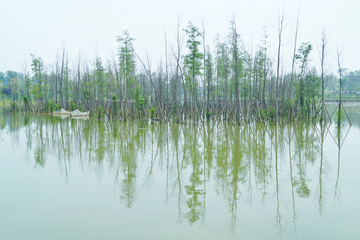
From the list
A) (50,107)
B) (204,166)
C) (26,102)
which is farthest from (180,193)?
(26,102)

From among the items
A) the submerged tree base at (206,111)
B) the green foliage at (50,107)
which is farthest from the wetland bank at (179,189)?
the green foliage at (50,107)

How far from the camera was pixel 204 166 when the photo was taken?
6.74m

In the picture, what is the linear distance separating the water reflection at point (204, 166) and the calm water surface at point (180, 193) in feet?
0.07

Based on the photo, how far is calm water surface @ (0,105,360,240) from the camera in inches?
145

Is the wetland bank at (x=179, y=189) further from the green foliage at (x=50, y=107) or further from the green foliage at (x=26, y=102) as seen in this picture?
the green foliage at (x=26, y=102)

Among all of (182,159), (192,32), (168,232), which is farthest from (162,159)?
(192,32)

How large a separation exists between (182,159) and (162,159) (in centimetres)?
51

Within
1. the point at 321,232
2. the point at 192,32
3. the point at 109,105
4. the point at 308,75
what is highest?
the point at 192,32

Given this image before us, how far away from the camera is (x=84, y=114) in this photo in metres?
24.1

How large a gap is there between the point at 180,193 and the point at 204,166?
1.92m

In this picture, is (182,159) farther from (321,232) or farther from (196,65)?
(196,65)

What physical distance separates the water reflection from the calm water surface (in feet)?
0.07

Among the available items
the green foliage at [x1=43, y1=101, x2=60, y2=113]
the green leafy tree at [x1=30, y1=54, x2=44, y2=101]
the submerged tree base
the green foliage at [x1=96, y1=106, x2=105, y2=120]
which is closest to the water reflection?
the submerged tree base

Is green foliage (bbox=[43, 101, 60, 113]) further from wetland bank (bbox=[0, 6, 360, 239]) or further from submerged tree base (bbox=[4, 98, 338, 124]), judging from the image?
wetland bank (bbox=[0, 6, 360, 239])
